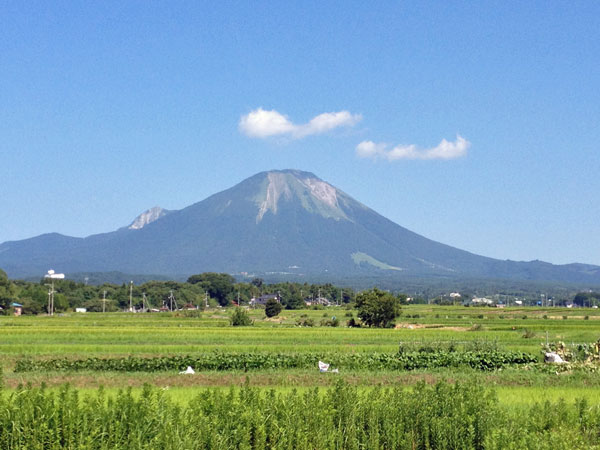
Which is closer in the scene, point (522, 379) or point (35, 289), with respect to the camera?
point (522, 379)

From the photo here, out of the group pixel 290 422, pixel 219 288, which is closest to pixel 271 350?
pixel 290 422

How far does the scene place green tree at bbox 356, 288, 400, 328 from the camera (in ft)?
237

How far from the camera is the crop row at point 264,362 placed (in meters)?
33.1

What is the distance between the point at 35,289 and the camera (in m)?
130

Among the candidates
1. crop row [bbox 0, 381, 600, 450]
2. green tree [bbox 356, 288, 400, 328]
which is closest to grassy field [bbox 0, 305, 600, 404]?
crop row [bbox 0, 381, 600, 450]

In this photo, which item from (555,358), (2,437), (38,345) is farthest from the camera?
(38,345)

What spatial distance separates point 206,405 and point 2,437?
401cm

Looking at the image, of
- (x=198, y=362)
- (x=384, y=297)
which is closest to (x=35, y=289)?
(x=384, y=297)

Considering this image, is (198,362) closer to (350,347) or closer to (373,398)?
(350,347)

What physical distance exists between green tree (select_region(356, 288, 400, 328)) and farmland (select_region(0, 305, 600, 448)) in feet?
35.5

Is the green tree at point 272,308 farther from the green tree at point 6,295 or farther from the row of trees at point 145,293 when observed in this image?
the green tree at point 6,295

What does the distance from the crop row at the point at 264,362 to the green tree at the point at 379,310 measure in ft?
119

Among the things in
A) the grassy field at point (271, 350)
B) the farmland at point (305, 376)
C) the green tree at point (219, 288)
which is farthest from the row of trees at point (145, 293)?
the farmland at point (305, 376)

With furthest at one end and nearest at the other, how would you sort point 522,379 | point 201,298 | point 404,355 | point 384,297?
1. point 201,298
2. point 384,297
3. point 404,355
4. point 522,379
